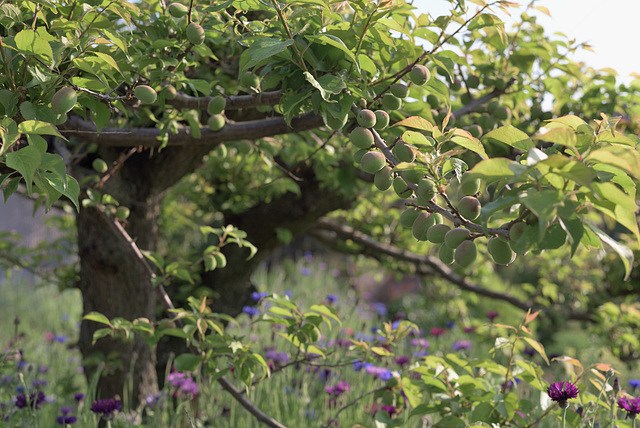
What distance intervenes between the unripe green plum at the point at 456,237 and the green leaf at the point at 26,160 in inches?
23.0

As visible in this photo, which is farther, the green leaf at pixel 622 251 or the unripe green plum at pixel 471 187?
the unripe green plum at pixel 471 187

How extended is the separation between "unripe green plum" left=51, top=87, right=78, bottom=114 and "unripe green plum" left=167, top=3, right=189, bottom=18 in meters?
0.31

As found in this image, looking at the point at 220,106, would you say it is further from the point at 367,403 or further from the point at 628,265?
the point at 367,403

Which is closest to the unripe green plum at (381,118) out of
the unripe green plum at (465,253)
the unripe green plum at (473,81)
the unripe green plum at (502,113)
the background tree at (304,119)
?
the background tree at (304,119)

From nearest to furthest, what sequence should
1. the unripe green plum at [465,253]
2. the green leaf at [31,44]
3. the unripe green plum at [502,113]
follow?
1. the unripe green plum at [465,253]
2. the green leaf at [31,44]
3. the unripe green plum at [502,113]

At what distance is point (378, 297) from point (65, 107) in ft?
24.2

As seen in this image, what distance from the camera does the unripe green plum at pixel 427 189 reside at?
31.2 inches

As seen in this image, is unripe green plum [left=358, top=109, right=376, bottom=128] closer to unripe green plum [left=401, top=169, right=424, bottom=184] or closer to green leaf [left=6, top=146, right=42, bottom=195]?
unripe green plum [left=401, top=169, right=424, bottom=184]

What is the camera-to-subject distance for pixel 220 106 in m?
1.18

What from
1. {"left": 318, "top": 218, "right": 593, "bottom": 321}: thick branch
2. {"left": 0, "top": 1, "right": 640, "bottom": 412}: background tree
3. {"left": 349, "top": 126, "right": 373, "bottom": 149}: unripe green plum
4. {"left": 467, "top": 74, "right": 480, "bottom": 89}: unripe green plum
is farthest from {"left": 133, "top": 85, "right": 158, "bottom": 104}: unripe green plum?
{"left": 318, "top": 218, "right": 593, "bottom": 321}: thick branch

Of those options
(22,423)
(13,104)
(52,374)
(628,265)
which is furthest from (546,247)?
(52,374)

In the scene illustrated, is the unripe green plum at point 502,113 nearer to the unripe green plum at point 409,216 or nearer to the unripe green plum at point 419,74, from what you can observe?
the unripe green plum at point 419,74

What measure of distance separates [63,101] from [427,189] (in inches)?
23.6

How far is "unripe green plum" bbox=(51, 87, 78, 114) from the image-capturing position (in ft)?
2.80
